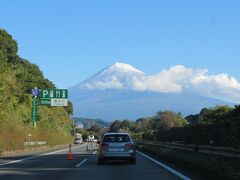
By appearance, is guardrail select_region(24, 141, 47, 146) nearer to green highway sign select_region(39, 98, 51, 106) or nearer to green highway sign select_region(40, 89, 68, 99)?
green highway sign select_region(39, 98, 51, 106)

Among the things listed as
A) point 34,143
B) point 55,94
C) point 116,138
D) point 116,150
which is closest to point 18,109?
point 55,94

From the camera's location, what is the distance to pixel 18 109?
2717 inches

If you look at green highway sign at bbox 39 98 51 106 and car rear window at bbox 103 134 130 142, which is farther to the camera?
green highway sign at bbox 39 98 51 106

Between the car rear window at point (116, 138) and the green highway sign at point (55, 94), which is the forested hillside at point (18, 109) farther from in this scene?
the car rear window at point (116, 138)

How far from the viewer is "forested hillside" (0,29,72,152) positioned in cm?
4866

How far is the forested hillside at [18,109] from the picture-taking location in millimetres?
48656

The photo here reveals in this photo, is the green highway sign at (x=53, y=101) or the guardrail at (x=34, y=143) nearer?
the guardrail at (x=34, y=143)

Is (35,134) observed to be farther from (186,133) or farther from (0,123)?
(186,133)

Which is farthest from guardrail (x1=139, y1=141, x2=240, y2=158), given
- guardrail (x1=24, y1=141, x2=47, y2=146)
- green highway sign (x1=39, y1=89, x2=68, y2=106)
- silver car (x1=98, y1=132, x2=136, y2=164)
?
green highway sign (x1=39, y1=89, x2=68, y2=106)

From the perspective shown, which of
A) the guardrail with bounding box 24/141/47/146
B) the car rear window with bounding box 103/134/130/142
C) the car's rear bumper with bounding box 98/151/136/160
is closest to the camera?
the car's rear bumper with bounding box 98/151/136/160

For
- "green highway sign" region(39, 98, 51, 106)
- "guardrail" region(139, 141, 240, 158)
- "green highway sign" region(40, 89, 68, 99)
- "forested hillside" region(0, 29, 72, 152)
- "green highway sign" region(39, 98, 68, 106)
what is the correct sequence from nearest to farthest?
1. "guardrail" region(139, 141, 240, 158)
2. "forested hillside" region(0, 29, 72, 152)
3. "green highway sign" region(39, 98, 68, 106)
4. "green highway sign" region(39, 98, 51, 106)
5. "green highway sign" region(40, 89, 68, 99)

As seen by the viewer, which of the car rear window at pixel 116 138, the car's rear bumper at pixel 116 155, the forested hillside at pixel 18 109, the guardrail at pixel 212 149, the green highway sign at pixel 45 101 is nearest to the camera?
the guardrail at pixel 212 149

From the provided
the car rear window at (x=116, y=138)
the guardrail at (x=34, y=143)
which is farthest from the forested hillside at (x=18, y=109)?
the car rear window at (x=116, y=138)

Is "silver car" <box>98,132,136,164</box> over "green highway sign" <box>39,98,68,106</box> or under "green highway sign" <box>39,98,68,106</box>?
under
